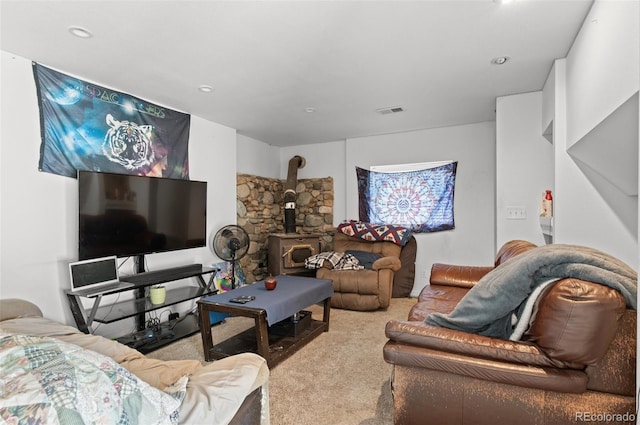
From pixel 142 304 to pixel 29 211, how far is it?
1.09 m

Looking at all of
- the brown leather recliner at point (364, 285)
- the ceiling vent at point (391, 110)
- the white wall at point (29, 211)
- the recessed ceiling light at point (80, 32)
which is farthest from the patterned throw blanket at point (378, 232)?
the recessed ceiling light at point (80, 32)

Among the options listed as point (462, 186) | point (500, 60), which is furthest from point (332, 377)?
point (462, 186)

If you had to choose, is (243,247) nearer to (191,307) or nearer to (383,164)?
(191,307)

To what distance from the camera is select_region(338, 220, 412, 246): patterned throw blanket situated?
443cm

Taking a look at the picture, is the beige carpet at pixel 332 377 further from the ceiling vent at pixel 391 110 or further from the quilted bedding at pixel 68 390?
the ceiling vent at pixel 391 110

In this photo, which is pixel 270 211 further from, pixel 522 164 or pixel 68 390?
pixel 68 390

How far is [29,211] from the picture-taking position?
2.44m

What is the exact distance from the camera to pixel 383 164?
4.93 metres

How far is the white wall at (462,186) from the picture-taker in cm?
431

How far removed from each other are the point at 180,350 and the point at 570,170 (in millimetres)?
3374

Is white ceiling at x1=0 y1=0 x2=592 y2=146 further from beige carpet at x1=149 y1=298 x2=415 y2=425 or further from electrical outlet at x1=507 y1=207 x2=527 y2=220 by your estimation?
beige carpet at x1=149 y1=298 x2=415 y2=425

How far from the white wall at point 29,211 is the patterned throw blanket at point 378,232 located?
10.3 ft

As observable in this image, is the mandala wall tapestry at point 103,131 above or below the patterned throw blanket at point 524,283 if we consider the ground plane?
above

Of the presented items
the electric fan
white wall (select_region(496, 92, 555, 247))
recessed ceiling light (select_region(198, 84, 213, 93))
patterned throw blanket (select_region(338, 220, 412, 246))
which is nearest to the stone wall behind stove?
patterned throw blanket (select_region(338, 220, 412, 246))
